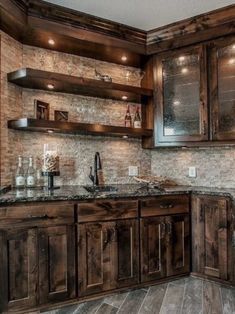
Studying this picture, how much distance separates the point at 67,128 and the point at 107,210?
2.86ft

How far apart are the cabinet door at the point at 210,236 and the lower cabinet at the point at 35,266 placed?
1232 mm

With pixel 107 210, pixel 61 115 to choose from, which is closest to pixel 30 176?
pixel 61 115

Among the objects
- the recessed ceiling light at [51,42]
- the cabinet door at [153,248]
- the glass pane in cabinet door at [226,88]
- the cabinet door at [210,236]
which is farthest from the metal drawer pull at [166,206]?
the recessed ceiling light at [51,42]

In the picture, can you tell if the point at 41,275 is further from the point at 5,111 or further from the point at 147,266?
the point at 5,111

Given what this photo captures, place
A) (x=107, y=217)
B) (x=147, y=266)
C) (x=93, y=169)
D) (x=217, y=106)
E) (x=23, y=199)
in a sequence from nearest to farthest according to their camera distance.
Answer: (x=23, y=199)
(x=107, y=217)
(x=147, y=266)
(x=217, y=106)
(x=93, y=169)

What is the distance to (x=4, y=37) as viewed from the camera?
2738mm

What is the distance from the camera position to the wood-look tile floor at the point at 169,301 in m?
2.31

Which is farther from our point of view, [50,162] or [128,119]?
[128,119]

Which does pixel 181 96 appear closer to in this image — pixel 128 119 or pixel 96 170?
pixel 128 119

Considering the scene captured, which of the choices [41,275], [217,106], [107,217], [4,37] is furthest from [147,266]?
[4,37]

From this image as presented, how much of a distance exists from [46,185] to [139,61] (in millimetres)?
1738

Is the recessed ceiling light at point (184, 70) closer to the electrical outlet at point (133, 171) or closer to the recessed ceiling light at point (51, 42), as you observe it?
the electrical outlet at point (133, 171)

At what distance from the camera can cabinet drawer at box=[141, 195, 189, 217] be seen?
8.96ft

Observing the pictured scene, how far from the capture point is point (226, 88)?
289 centimetres
